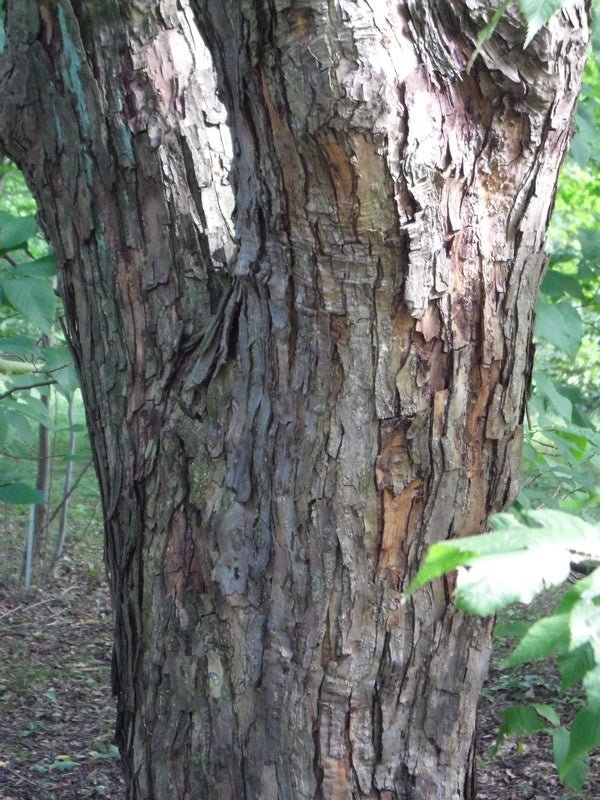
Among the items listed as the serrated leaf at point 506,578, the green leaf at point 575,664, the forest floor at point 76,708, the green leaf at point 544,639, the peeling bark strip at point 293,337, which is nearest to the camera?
the serrated leaf at point 506,578

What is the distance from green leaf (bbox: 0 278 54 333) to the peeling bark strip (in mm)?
540

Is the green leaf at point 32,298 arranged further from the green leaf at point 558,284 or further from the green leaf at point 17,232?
the green leaf at point 558,284

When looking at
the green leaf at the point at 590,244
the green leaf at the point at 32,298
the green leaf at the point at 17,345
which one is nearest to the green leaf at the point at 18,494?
the green leaf at the point at 17,345

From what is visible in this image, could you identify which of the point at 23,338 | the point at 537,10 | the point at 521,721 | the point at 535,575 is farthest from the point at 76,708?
the point at 537,10

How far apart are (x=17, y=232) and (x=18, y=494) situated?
875 millimetres

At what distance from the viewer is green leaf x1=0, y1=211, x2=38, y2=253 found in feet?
7.85

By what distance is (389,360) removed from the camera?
4.90 ft

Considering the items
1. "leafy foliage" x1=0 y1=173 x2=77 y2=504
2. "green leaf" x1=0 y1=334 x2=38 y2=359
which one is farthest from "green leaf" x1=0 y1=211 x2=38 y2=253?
"green leaf" x1=0 y1=334 x2=38 y2=359

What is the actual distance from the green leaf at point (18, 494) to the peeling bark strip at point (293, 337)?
0.93 metres

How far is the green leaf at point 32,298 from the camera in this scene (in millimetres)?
2447

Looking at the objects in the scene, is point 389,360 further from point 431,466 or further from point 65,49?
point 65,49

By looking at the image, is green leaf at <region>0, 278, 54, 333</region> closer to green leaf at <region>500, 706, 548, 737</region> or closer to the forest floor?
green leaf at <region>500, 706, 548, 737</region>

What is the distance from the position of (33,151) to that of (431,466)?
1.16 m

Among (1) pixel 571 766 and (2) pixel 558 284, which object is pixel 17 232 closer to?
(2) pixel 558 284
